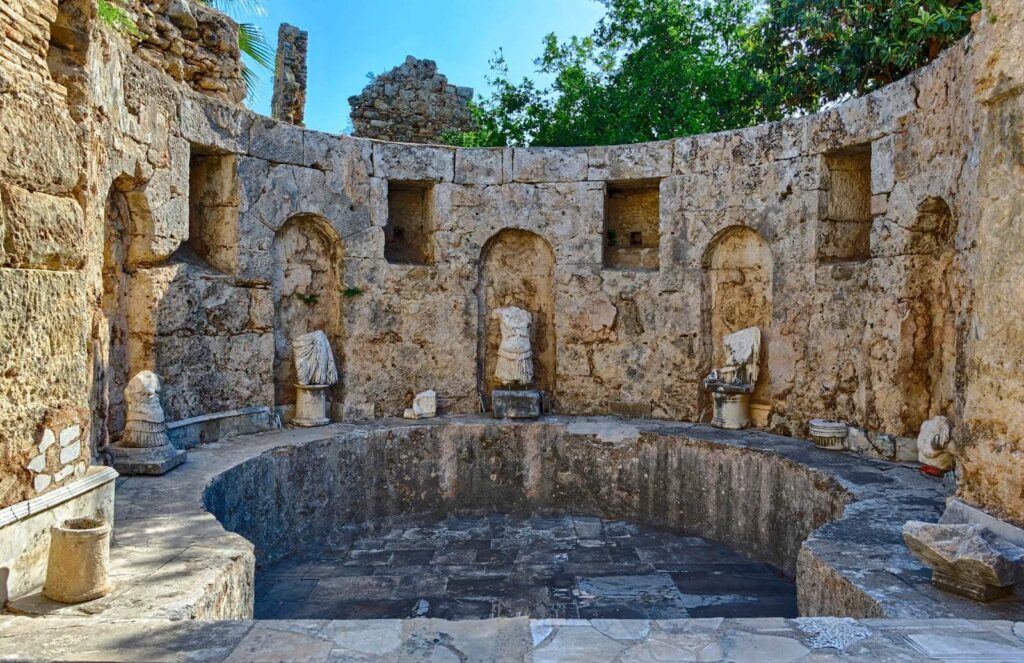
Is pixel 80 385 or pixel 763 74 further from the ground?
pixel 763 74

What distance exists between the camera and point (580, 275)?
8.78 meters

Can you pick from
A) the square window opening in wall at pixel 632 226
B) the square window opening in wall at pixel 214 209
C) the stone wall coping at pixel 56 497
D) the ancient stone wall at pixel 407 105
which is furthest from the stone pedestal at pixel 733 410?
the ancient stone wall at pixel 407 105

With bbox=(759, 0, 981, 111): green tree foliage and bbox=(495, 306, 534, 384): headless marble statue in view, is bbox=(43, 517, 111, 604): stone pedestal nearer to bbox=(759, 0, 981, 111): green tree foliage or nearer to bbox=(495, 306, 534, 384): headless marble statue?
bbox=(495, 306, 534, 384): headless marble statue

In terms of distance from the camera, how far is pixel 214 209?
300 inches

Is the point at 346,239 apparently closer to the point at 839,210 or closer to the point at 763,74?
the point at 839,210

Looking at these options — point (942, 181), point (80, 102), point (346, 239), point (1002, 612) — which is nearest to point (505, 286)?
point (346, 239)

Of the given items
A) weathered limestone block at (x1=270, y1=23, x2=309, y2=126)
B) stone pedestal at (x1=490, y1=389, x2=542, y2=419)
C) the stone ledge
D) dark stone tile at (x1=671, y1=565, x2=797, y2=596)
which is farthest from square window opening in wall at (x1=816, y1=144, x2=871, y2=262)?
weathered limestone block at (x1=270, y1=23, x2=309, y2=126)

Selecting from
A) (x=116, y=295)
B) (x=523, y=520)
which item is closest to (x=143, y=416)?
(x=116, y=295)

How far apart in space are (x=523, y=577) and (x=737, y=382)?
3.33 meters

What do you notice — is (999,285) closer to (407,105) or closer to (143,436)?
(143,436)

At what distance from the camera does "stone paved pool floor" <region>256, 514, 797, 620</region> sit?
5.53 meters

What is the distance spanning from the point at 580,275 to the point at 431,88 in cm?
742

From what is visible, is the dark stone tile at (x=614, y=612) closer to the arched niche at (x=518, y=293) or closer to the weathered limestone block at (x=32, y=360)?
the weathered limestone block at (x=32, y=360)

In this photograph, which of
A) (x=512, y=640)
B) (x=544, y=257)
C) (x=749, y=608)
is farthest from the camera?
(x=544, y=257)
